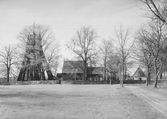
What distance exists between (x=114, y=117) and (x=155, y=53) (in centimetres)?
2531

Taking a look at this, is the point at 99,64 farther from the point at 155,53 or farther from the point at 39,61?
the point at 155,53

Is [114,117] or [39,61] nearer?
[114,117]

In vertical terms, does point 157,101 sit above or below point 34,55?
below

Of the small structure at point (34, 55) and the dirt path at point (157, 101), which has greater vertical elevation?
the small structure at point (34, 55)

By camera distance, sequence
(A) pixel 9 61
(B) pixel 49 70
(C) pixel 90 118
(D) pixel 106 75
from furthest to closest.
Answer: (D) pixel 106 75 < (A) pixel 9 61 < (B) pixel 49 70 < (C) pixel 90 118

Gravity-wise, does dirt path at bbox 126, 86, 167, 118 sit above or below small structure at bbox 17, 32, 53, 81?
below

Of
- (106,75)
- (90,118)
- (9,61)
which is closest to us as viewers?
(90,118)

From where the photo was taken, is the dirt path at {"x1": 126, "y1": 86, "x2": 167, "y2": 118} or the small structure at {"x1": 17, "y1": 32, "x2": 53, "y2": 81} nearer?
the dirt path at {"x1": 126, "y1": 86, "x2": 167, "y2": 118}

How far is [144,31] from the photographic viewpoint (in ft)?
98.6

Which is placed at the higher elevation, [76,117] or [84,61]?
[84,61]

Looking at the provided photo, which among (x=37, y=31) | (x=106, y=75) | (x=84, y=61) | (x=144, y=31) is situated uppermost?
(x=37, y=31)

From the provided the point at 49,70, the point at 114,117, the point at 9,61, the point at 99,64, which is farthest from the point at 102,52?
the point at 114,117

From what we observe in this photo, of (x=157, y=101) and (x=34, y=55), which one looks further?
(x=34, y=55)

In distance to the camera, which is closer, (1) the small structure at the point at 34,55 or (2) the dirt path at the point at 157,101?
(2) the dirt path at the point at 157,101
